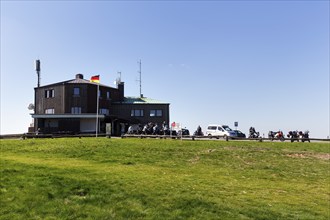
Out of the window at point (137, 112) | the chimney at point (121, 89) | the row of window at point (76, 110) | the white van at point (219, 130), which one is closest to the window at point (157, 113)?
the window at point (137, 112)

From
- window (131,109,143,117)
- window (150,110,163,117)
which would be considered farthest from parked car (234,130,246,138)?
window (131,109,143,117)

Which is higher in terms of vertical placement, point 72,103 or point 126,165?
point 72,103

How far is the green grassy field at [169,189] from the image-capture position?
10.7 meters

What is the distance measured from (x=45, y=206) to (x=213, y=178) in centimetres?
814

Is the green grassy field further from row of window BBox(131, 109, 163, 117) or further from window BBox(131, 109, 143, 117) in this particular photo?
window BBox(131, 109, 143, 117)

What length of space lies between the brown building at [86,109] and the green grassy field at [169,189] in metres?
29.6

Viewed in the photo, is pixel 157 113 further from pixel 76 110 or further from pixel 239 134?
pixel 239 134

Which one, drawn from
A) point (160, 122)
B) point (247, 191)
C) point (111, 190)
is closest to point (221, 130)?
point (160, 122)

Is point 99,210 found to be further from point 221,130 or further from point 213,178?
point 221,130

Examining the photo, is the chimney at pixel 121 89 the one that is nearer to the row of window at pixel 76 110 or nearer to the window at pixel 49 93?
the row of window at pixel 76 110

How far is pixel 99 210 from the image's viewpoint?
10.5 m

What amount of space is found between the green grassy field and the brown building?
29572 mm

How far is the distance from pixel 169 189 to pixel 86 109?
42669mm

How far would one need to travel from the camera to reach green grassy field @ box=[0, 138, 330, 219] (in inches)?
420
